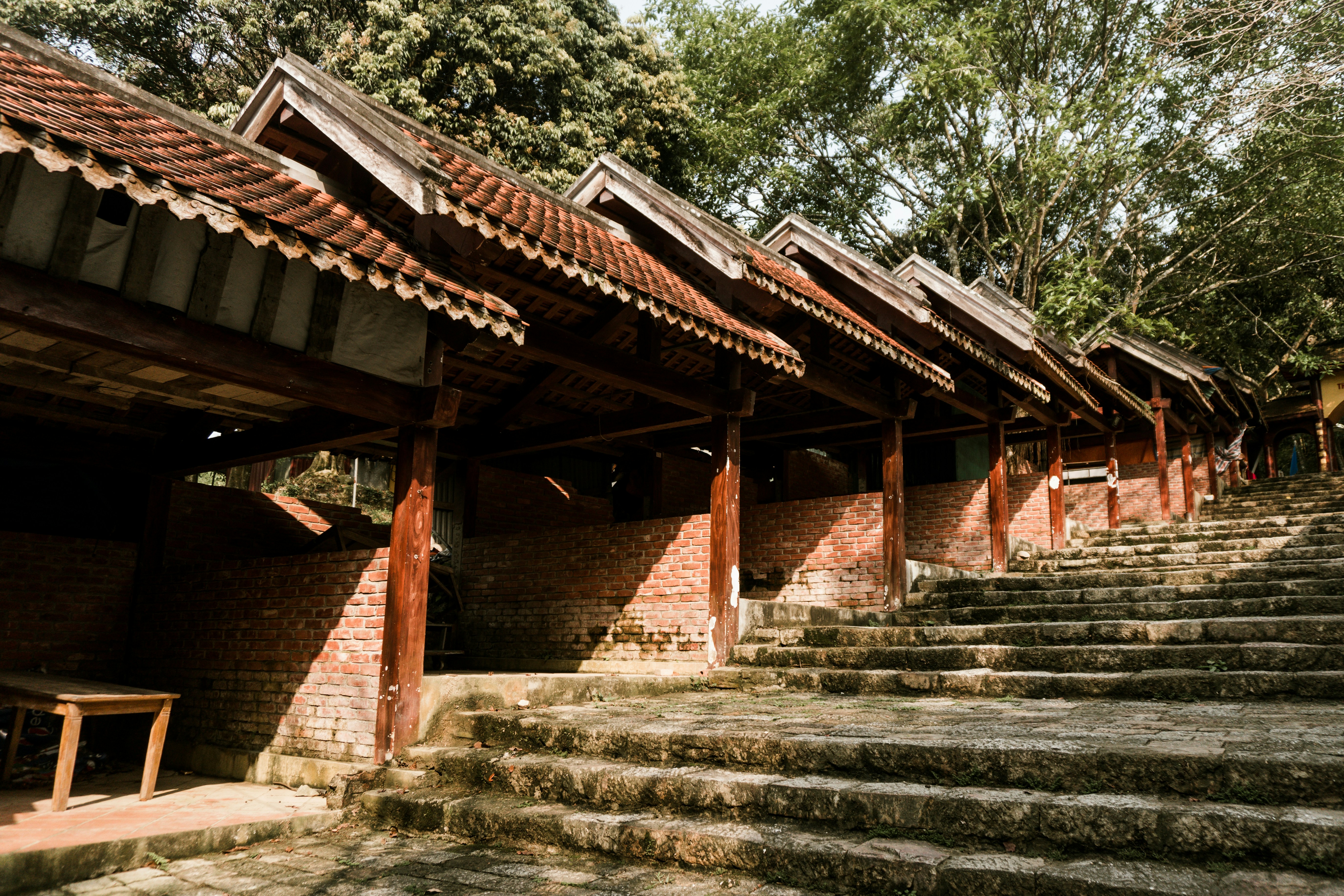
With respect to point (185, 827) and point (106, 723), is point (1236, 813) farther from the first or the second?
point (106, 723)

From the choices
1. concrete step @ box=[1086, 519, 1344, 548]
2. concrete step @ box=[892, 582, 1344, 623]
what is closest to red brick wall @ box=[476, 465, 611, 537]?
concrete step @ box=[892, 582, 1344, 623]

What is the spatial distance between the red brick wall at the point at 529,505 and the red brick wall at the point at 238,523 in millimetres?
1248

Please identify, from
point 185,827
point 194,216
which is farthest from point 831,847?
point 194,216

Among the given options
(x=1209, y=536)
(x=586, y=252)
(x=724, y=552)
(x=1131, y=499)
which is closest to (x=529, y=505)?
(x=724, y=552)

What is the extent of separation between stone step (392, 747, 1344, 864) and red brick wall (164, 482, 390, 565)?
4.85m

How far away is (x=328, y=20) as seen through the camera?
16.5m

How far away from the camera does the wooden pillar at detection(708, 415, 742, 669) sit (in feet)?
23.4

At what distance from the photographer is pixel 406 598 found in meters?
5.14

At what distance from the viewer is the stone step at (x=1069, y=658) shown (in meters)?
5.04

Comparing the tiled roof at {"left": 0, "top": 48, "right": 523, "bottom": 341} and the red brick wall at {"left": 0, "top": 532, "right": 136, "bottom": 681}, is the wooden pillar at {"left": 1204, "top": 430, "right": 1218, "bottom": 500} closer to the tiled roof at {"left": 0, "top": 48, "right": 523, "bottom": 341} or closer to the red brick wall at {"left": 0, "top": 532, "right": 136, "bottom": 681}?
the tiled roof at {"left": 0, "top": 48, "right": 523, "bottom": 341}

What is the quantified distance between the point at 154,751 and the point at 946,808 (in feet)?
14.0

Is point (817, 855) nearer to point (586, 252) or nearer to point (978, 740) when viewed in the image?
point (978, 740)

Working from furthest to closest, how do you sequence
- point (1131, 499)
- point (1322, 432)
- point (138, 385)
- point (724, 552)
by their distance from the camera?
point (1322, 432) → point (1131, 499) → point (724, 552) → point (138, 385)

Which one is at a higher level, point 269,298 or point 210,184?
point 210,184
